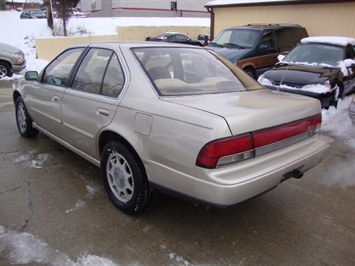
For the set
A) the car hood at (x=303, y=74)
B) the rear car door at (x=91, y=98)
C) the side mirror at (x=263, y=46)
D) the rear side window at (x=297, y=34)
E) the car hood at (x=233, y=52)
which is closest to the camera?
the rear car door at (x=91, y=98)

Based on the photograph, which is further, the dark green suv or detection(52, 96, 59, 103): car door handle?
the dark green suv

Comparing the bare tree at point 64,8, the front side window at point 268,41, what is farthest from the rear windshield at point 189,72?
the bare tree at point 64,8

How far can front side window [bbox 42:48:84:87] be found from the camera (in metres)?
3.95

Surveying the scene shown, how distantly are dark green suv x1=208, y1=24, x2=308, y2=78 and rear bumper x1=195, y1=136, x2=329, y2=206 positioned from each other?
671cm

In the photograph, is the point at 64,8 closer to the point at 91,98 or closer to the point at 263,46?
the point at 263,46

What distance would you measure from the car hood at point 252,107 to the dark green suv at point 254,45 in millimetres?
6176

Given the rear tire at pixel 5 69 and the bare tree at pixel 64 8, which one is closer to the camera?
the rear tire at pixel 5 69

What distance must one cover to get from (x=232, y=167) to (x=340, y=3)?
12.5 m

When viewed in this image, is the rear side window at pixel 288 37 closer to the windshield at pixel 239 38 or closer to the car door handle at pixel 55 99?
the windshield at pixel 239 38

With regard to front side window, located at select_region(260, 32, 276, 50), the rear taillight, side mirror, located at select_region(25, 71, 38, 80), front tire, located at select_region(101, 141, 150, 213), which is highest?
front side window, located at select_region(260, 32, 276, 50)

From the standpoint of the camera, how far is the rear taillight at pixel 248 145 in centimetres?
237

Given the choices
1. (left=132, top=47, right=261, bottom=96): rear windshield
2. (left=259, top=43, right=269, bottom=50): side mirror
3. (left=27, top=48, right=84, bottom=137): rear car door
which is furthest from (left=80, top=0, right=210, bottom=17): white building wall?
(left=132, top=47, right=261, bottom=96): rear windshield

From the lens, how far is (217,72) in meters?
3.57

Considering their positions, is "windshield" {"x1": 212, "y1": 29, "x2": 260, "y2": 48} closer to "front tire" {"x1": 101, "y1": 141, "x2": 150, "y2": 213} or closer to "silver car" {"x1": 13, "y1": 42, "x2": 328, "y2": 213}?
"silver car" {"x1": 13, "y1": 42, "x2": 328, "y2": 213}
